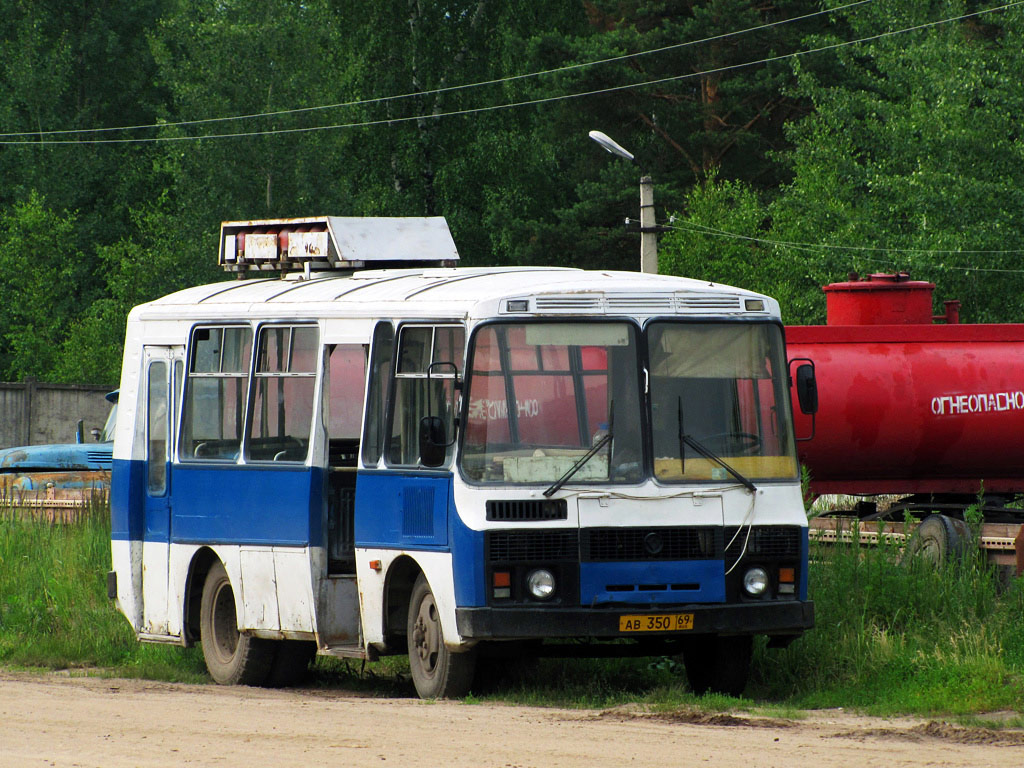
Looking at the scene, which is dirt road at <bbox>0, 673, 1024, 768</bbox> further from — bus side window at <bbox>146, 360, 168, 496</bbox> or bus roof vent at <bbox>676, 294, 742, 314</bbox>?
bus side window at <bbox>146, 360, 168, 496</bbox>

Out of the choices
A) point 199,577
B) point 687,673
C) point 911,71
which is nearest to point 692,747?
point 687,673

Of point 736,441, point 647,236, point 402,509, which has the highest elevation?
point 647,236

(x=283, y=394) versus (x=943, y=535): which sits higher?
(x=283, y=394)

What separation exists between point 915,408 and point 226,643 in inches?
298

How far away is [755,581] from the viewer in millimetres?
11648

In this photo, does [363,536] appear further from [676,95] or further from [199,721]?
→ [676,95]

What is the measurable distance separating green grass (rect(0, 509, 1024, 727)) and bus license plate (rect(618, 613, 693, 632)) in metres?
0.48

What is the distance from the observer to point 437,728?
9844mm

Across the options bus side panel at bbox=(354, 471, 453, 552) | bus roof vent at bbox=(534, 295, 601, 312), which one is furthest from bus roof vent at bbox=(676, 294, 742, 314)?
bus side panel at bbox=(354, 471, 453, 552)

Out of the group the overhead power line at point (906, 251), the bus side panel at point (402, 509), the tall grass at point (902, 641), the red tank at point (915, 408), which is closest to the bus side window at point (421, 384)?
the bus side panel at point (402, 509)

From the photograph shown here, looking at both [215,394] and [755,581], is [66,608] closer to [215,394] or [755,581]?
[215,394]

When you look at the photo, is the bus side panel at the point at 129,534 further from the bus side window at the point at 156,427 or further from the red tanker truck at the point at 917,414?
the red tanker truck at the point at 917,414

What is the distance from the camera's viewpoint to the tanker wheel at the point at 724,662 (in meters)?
12.2

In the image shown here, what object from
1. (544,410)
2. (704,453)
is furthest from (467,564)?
(704,453)
